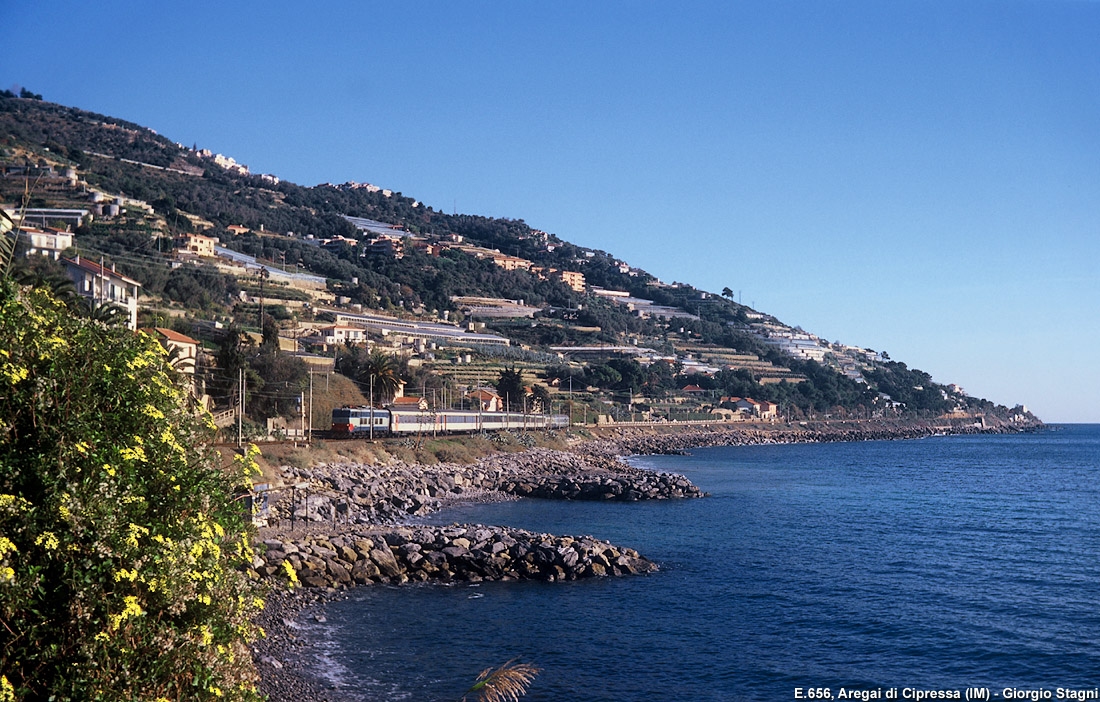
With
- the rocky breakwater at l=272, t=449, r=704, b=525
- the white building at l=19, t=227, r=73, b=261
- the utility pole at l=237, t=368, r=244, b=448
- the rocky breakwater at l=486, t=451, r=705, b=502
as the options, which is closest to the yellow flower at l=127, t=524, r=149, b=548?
the rocky breakwater at l=272, t=449, r=704, b=525

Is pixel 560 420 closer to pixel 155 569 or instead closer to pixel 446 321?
pixel 446 321

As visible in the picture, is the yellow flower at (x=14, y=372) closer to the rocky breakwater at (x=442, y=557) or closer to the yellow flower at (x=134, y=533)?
the yellow flower at (x=134, y=533)

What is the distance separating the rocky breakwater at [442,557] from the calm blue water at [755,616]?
0.79 metres

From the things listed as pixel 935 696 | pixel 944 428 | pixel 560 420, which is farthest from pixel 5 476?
pixel 944 428

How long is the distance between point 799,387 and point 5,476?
15436 cm

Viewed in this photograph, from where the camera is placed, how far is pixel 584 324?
6329 inches

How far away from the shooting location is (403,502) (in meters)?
37.1

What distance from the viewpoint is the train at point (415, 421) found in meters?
53.3

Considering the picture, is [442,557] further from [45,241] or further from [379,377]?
[45,241]

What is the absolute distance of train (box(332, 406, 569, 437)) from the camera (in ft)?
175

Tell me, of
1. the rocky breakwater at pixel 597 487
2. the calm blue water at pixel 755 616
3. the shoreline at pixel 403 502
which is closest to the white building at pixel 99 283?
the shoreline at pixel 403 502

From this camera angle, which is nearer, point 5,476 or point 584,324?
point 5,476

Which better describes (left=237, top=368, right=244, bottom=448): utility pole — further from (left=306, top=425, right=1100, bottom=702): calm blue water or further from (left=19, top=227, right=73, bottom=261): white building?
(left=19, top=227, right=73, bottom=261): white building

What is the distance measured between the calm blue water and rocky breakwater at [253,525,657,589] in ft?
2.58
